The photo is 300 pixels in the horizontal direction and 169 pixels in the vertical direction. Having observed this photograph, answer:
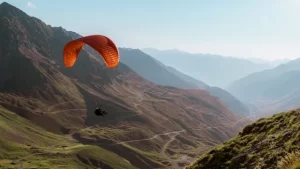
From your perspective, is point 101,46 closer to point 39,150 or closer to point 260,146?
point 260,146

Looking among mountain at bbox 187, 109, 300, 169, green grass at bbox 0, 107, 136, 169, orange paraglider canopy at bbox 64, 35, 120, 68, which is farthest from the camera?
green grass at bbox 0, 107, 136, 169

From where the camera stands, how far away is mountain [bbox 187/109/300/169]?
17.0 m

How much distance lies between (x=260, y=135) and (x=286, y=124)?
5.55 feet

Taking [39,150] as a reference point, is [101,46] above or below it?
above

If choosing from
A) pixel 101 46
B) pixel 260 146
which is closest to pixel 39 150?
pixel 101 46

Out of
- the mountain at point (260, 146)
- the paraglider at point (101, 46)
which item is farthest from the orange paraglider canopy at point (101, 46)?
the mountain at point (260, 146)

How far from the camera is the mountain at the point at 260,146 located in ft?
55.7

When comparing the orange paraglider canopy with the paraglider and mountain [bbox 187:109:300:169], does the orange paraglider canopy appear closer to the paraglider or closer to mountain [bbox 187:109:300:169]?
the paraglider

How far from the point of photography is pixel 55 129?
17538 centimetres

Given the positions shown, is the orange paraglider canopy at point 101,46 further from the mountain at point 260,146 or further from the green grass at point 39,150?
the green grass at point 39,150

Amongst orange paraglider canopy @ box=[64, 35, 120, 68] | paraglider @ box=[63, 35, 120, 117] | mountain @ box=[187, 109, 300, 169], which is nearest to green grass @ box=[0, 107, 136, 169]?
paraglider @ box=[63, 35, 120, 117]

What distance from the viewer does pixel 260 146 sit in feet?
64.0

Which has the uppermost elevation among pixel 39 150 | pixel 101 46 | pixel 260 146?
pixel 101 46

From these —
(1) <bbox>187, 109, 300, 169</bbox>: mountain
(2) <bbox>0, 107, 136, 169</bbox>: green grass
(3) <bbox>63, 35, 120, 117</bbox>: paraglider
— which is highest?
(3) <bbox>63, 35, 120, 117</bbox>: paraglider
